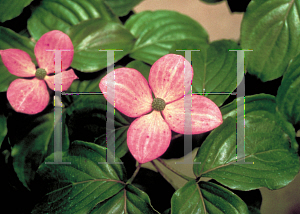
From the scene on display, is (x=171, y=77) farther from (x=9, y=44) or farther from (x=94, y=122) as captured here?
(x=9, y=44)

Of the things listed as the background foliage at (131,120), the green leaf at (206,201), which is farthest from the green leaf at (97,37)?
the green leaf at (206,201)

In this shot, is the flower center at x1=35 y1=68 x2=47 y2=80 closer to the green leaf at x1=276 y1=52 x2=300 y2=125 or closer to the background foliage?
the background foliage

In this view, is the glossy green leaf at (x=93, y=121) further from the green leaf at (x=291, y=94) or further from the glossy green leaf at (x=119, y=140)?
the green leaf at (x=291, y=94)

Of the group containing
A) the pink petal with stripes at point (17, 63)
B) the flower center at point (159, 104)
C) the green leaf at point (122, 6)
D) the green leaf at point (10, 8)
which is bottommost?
the flower center at point (159, 104)

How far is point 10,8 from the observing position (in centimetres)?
36

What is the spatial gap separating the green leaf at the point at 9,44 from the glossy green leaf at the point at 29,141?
56 mm

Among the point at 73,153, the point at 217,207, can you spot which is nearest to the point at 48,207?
the point at 73,153

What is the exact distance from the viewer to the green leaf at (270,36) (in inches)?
12.8

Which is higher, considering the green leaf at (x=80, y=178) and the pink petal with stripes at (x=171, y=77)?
the pink petal with stripes at (x=171, y=77)

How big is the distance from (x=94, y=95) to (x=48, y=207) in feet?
0.47

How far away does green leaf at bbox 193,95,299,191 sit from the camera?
0.27m

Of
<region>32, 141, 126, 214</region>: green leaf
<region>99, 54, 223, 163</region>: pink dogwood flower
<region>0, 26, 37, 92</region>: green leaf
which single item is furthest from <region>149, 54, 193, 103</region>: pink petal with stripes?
<region>0, 26, 37, 92</region>: green leaf

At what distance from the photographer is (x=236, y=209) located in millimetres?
259

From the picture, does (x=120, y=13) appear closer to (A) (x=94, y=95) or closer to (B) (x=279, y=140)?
(A) (x=94, y=95)
